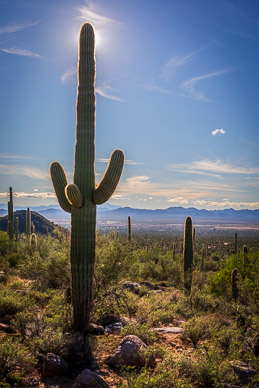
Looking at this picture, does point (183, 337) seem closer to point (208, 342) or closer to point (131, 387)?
point (208, 342)

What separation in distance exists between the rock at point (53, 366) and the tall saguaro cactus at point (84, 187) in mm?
1646

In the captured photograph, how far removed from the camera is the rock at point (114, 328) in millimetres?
8066

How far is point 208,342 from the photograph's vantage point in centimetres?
780

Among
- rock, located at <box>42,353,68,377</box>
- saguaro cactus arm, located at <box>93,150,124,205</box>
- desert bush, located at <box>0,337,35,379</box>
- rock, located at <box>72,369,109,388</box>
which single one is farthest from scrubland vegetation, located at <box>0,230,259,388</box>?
saguaro cactus arm, located at <box>93,150,124,205</box>

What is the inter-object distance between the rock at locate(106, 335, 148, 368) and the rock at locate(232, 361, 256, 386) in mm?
1724

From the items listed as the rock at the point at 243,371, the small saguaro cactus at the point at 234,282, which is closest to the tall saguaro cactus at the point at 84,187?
the rock at the point at 243,371

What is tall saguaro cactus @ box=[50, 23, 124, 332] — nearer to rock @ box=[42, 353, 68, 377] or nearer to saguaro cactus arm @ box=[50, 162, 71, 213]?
saguaro cactus arm @ box=[50, 162, 71, 213]

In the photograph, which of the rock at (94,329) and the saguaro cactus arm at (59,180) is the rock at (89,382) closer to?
the rock at (94,329)

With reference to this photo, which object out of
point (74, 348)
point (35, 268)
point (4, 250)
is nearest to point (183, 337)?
point (74, 348)

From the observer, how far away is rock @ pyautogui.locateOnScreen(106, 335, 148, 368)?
6094mm

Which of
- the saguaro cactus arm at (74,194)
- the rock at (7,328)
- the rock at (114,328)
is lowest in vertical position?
the rock at (114,328)

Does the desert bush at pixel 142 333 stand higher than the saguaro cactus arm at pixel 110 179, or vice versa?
the saguaro cactus arm at pixel 110 179

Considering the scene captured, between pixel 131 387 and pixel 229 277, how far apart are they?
10302mm

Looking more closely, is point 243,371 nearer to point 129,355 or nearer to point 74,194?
point 129,355
